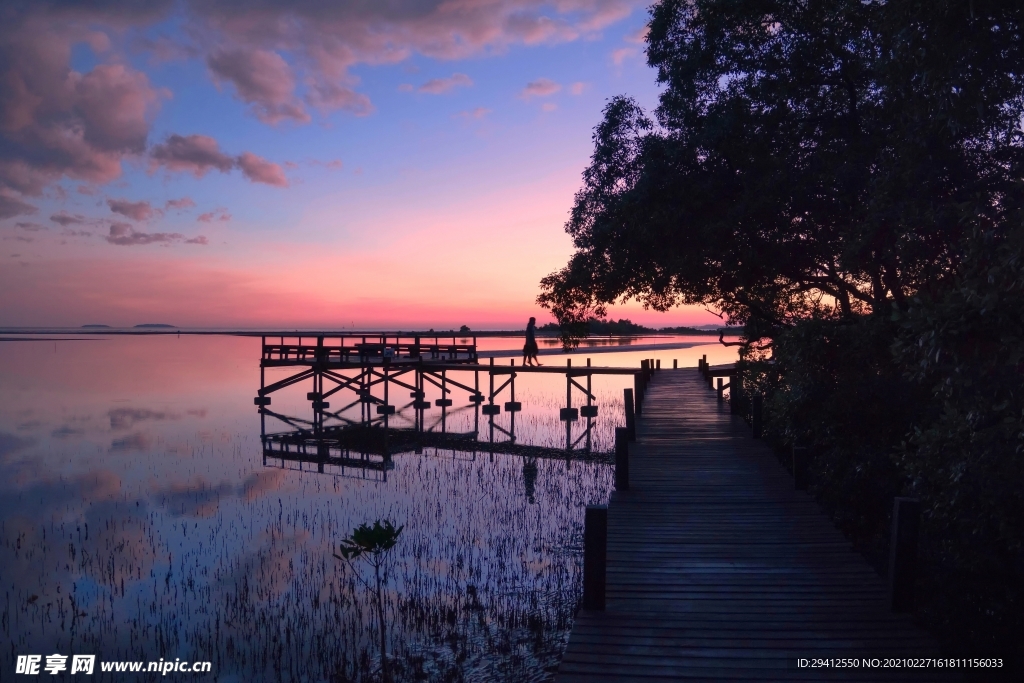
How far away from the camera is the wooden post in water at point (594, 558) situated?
6.45 meters

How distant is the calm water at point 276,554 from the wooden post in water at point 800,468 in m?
3.70

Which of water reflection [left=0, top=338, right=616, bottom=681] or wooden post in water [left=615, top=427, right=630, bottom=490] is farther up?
wooden post in water [left=615, top=427, right=630, bottom=490]

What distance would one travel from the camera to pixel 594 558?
6543 mm

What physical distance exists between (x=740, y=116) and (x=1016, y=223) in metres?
9.72

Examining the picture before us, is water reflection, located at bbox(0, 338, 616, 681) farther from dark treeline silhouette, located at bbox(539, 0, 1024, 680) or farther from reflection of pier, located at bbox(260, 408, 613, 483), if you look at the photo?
dark treeline silhouette, located at bbox(539, 0, 1024, 680)

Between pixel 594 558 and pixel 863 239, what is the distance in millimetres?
7827

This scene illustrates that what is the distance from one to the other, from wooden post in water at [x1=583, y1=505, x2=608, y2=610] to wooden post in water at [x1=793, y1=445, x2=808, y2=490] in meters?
5.52

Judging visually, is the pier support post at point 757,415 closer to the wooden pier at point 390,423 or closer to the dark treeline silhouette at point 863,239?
the dark treeline silhouette at point 863,239

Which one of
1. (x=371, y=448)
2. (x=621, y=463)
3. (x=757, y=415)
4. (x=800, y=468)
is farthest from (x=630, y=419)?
(x=371, y=448)

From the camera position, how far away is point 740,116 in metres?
14.1

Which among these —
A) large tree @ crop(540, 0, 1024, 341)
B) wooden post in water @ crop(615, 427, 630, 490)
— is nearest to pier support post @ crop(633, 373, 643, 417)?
large tree @ crop(540, 0, 1024, 341)

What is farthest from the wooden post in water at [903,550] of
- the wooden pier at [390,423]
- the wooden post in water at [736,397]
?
the wooden pier at [390,423]

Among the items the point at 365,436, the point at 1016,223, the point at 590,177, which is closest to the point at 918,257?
the point at 1016,223

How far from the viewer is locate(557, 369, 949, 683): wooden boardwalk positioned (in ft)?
17.9
